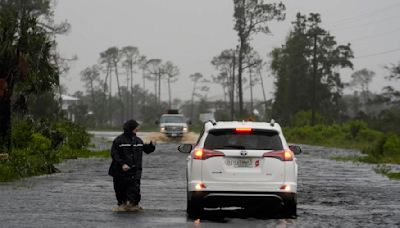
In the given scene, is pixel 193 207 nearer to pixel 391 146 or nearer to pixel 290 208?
pixel 290 208

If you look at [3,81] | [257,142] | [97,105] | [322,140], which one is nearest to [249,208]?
[257,142]

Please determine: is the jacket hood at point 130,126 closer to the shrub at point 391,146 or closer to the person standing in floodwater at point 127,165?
the person standing in floodwater at point 127,165

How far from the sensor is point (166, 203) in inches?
688

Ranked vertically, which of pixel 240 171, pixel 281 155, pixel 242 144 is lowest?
pixel 240 171

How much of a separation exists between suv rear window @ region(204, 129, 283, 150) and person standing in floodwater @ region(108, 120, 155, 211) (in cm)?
157

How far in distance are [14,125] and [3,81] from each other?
472cm

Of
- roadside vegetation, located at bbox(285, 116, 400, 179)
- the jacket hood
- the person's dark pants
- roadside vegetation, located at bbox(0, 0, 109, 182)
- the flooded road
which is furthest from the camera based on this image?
roadside vegetation, located at bbox(285, 116, 400, 179)

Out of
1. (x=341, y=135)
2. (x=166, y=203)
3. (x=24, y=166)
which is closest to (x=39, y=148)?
(x=24, y=166)

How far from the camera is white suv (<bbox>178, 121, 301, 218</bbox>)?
14.2 meters

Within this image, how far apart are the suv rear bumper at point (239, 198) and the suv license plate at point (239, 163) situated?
1.53ft

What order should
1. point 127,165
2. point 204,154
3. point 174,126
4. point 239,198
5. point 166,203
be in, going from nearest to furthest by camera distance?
point 239,198
point 204,154
point 127,165
point 166,203
point 174,126

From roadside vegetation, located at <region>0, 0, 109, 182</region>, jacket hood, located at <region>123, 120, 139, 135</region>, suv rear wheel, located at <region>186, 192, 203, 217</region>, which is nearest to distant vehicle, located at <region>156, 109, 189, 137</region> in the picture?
roadside vegetation, located at <region>0, 0, 109, 182</region>

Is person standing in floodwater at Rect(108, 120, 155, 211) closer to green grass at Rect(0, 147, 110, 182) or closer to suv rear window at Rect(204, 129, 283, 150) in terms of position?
suv rear window at Rect(204, 129, 283, 150)

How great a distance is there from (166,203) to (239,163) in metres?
3.67
